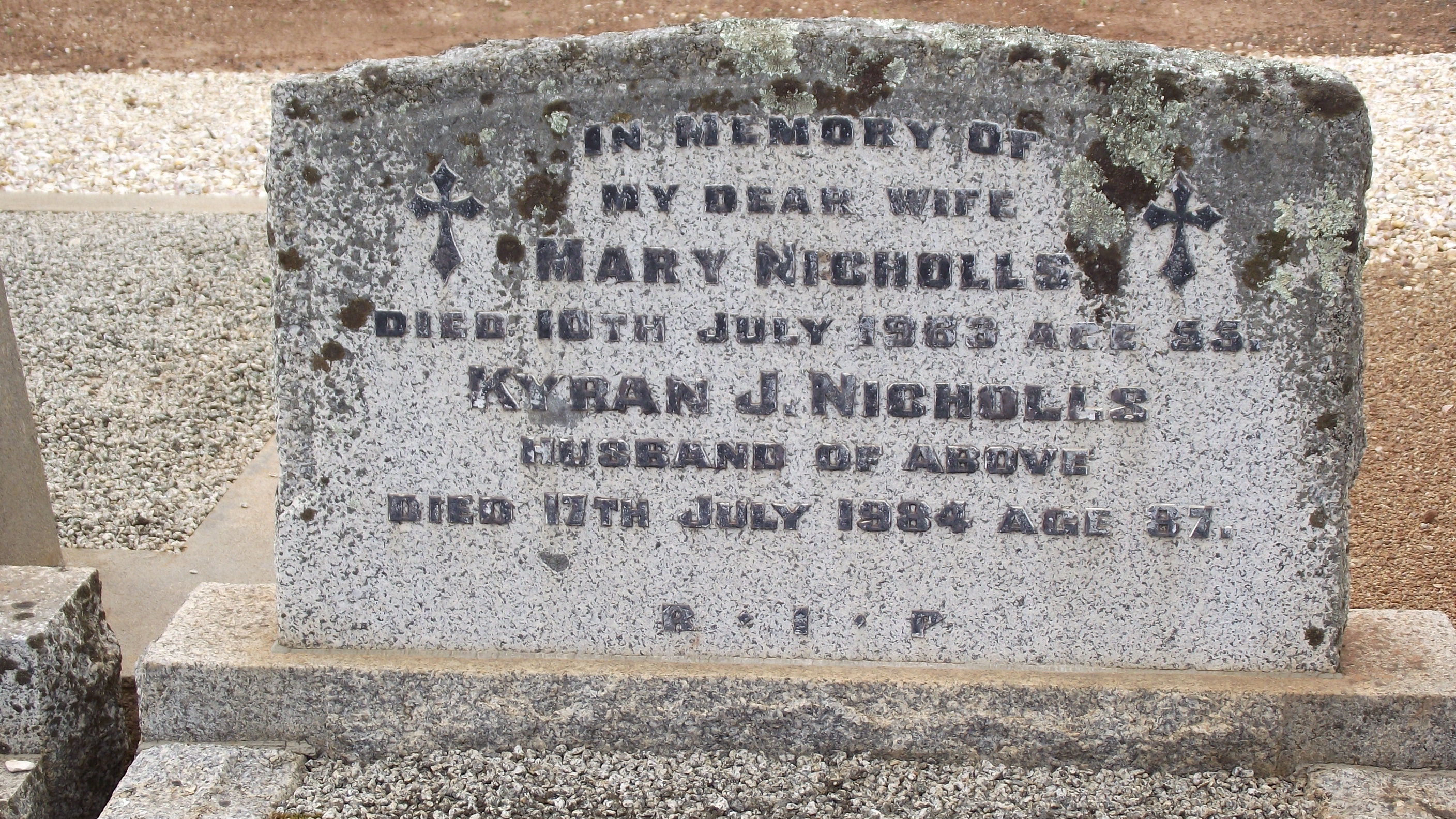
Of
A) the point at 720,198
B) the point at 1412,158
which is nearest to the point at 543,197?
the point at 720,198

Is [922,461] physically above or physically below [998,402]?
below

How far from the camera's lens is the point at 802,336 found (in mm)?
2596

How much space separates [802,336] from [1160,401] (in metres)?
0.79

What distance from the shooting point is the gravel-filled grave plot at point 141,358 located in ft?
14.8

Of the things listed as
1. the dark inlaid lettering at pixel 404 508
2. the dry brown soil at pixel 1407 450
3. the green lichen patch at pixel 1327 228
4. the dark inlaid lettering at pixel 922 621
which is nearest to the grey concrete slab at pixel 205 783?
the dark inlaid lettering at pixel 404 508

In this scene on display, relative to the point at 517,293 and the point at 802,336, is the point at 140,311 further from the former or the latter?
the point at 802,336

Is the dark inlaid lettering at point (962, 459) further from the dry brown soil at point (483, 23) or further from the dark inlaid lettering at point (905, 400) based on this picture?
the dry brown soil at point (483, 23)

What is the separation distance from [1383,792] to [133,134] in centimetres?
1036

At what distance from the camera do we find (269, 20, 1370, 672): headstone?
2467 millimetres

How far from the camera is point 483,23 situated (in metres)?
15.9

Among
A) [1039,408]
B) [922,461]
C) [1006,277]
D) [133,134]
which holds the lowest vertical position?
[922,461]

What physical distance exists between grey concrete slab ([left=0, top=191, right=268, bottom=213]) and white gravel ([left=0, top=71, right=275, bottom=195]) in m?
0.67

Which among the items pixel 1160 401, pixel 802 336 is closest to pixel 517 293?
pixel 802 336

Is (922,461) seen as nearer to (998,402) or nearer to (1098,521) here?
(998,402)
